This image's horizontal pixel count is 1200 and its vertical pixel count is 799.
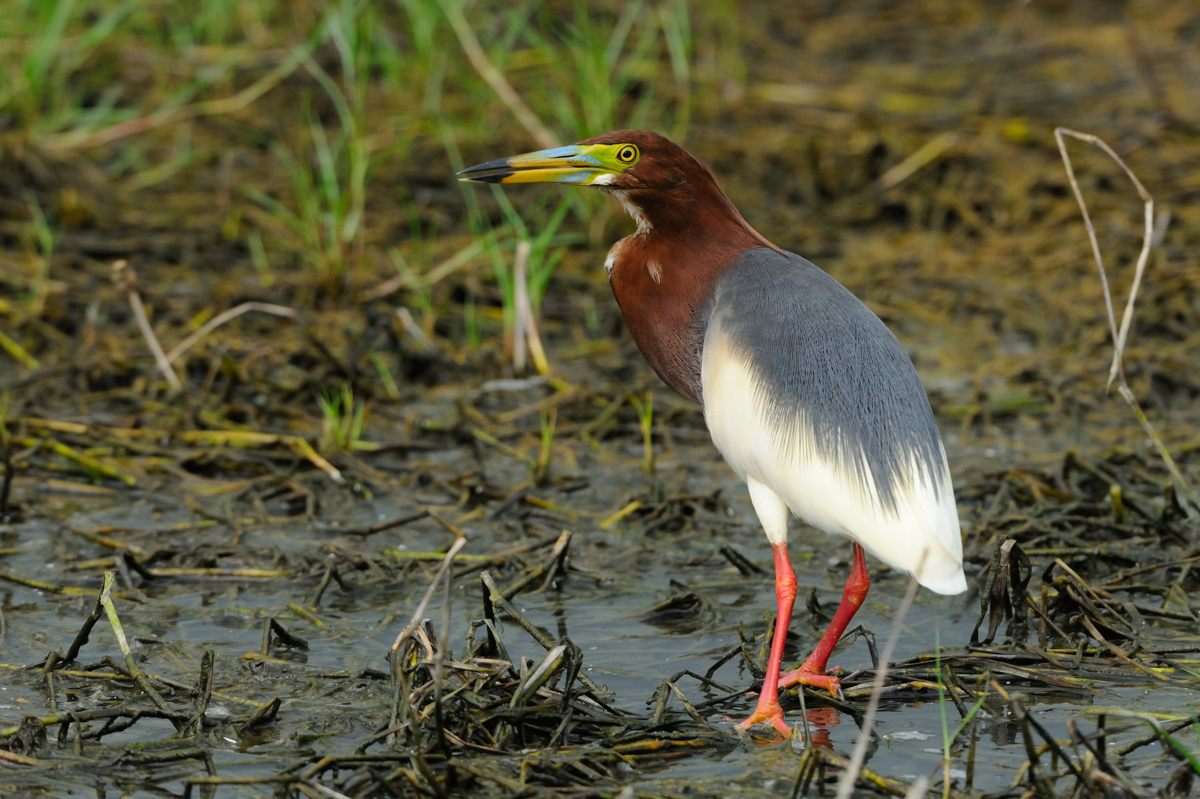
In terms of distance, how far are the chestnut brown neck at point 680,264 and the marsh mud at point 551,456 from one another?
0.70m

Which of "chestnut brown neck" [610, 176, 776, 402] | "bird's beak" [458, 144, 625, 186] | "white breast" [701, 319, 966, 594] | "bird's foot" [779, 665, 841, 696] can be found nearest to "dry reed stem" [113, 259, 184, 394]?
"bird's beak" [458, 144, 625, 186]

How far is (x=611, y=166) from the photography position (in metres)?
4.69

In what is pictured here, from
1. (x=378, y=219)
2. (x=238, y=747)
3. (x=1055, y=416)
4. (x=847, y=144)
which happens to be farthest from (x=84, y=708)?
(x=847, y=144)

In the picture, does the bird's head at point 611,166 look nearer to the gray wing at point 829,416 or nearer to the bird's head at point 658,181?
the bird's head at point 658,181

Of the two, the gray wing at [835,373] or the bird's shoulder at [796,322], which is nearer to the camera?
the gray wing at [835,373]

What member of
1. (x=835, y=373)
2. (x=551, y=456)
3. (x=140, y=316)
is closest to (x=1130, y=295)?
(x=835, y=373)

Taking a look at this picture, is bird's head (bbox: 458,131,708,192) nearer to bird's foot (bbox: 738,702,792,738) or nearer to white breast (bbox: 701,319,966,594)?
white breast (bbox: 701,319,966,594)

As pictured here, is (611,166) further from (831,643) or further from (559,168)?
(831,643)

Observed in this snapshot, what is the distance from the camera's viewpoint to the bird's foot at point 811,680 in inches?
168

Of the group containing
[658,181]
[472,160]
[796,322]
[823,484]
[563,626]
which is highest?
[658,181]

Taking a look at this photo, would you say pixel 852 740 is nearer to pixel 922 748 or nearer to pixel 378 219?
pixel 922 748

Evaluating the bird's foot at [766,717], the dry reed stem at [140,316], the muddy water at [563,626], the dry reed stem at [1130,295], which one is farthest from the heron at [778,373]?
the dry reed stem at [140,316]

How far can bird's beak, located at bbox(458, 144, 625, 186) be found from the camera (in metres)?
4.70

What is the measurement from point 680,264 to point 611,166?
296mm
